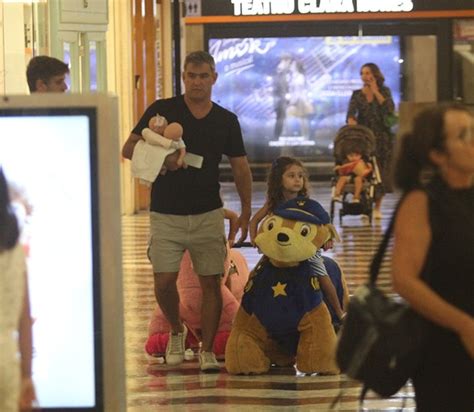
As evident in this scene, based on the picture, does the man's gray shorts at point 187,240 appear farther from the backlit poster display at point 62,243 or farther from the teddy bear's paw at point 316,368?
the backlit poster display at point 62,243

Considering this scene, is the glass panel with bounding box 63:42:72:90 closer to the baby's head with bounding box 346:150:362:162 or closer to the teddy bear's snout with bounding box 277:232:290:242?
the baby's head with bounding box 346:150:362:162

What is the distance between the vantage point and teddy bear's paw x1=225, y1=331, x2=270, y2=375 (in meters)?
8.12

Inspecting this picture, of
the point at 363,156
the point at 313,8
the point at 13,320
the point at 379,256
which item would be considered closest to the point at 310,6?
the point at 313,8

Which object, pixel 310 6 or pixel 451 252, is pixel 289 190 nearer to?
pixel 451 252

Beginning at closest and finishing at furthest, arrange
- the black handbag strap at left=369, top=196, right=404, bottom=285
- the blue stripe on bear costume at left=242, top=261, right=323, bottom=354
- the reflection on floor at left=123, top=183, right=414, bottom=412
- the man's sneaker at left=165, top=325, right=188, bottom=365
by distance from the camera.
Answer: the black handbag strap at left=369, top=196, right=404, bottom=285, the reflection on floor at left=123, top=183, right=414, bottom=412, the blue stripe on bear costume at left=242, top=261, right=323, bottom=354, the man's sneaker at left=165, top=325, right=188, bottom=365

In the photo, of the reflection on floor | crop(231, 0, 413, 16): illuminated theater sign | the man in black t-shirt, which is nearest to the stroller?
crop(231, 0, 413, 16): illuminated theater sign

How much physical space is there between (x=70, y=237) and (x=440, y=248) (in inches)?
45.6

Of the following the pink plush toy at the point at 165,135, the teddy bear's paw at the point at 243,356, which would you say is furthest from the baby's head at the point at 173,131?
the teddy bear's paw at the point at 243,356

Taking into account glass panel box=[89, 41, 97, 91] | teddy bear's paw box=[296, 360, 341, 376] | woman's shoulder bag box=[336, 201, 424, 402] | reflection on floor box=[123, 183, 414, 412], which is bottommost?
reflection on floor box=[123, 183, 414, 412]

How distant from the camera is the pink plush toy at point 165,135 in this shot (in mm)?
7688

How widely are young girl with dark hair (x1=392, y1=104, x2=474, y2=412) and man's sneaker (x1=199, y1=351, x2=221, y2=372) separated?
156 inches

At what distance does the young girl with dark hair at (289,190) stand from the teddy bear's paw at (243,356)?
600mm

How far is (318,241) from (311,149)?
60.7ft

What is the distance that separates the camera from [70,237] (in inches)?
169
